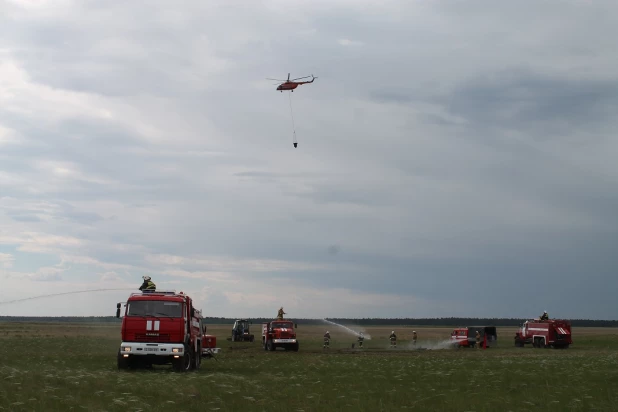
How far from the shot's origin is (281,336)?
59.7m

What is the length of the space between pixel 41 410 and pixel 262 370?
1707 cm

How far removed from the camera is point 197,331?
3372cm

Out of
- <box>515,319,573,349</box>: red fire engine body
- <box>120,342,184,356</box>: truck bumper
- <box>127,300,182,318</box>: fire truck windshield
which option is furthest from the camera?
<box>515,319,573,349</box>: red fire engine body

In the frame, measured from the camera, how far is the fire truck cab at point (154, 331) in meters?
29.2

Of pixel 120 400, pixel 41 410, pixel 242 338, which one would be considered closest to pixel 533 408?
pixel 120 400

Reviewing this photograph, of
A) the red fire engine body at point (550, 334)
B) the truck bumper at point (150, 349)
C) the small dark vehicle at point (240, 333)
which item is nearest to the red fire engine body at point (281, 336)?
the small dark vehicle at point (240, 333)

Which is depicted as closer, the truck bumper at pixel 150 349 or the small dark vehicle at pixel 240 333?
the truck bumper at pixel 150 349

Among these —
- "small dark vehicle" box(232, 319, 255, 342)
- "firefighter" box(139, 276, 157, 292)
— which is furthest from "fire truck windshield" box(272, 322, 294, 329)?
"firefighter" box(139, 276, 157, 292)

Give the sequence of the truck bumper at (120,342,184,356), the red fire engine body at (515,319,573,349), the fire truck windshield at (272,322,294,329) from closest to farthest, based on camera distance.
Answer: the truck bumper at (120,342,184,356) → the fire truck windshield at (272,322,294,329) → the red fire engine body at (515,319,573,349)

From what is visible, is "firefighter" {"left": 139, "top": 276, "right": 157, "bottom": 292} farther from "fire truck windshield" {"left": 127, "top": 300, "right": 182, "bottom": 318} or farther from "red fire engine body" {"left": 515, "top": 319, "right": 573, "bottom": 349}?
"red fire engine body" {"left": 515, "top": 319, "right": 573, "bottom": 349}

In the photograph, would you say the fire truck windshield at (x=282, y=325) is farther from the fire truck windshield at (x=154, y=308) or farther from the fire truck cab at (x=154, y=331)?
the fire truck windshield at (x=154, y=308)

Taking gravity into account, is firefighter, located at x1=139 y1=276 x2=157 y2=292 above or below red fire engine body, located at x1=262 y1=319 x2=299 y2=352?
above

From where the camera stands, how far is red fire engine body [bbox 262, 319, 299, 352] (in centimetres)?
5956

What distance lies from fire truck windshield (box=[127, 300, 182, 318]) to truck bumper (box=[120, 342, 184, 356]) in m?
1.24
